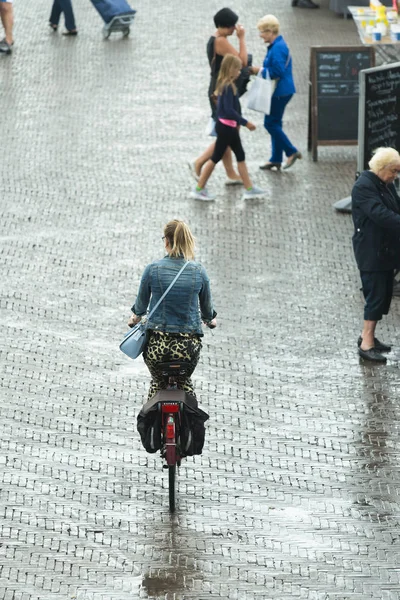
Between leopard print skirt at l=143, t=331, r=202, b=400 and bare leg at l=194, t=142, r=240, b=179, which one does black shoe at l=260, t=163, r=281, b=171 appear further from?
leopard print skirt at l=143, t=331, r=202, b=400

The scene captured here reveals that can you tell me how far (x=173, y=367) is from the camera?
299 inches

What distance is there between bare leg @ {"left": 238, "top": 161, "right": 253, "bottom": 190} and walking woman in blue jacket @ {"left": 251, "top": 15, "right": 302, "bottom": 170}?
3.44ft

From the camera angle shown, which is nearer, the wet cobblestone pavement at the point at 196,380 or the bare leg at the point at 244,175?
the wet cobblestone pavement at the point at 196,380

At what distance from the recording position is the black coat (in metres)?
9.79

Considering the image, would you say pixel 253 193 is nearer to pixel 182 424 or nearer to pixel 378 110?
pixel 378 110

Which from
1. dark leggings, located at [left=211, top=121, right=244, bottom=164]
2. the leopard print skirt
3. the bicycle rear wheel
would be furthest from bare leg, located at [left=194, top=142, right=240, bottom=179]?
the bicycle rear wheel

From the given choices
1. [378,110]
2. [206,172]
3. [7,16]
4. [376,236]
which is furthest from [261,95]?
[7,16]

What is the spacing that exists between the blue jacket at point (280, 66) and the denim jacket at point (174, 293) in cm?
749

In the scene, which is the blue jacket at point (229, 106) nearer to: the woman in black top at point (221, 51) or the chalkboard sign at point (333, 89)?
the woman in black top at point (221, 51)

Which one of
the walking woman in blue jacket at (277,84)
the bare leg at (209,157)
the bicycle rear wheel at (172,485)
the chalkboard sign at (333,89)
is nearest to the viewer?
the bicycle rear wheel at (172,485)

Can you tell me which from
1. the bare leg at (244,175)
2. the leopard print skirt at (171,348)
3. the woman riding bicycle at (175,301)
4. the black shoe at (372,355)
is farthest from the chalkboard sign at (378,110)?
the leopard print skirt at (171,348)

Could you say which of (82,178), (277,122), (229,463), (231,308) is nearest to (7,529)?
(229,463)

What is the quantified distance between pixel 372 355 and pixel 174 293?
3026 millimetres

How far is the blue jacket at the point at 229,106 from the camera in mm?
13484
